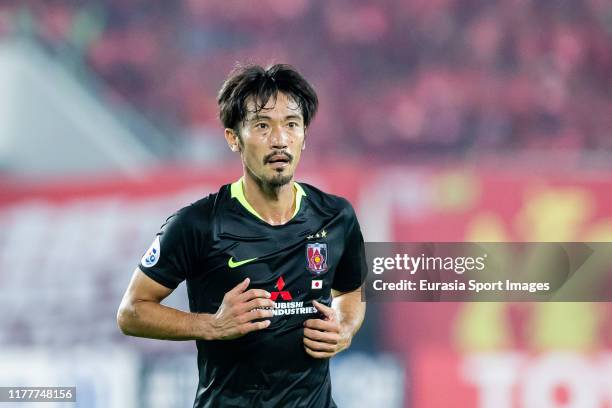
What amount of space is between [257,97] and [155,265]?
55cm

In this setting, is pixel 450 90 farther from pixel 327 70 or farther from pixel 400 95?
pixel 327 70

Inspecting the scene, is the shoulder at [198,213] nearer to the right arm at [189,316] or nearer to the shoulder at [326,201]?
the right arm at [189,316]

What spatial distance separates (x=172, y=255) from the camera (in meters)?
2.39

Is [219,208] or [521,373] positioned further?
[521,373]

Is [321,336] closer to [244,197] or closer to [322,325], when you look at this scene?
[322,325]

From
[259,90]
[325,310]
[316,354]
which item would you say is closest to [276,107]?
[259,90]

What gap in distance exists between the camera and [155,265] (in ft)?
7.84

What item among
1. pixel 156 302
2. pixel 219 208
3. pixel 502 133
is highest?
pixel 502 133

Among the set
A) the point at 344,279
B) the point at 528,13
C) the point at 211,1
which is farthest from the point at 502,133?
the point at 344,279

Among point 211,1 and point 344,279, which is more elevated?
point 211,1

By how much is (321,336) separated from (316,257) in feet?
0.82

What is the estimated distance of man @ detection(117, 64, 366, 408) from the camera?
2375 mm

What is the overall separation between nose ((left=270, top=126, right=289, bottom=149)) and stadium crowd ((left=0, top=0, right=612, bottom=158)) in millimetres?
2110

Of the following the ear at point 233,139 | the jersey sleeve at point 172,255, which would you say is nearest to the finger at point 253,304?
the jersey sleeve at point 172,255
